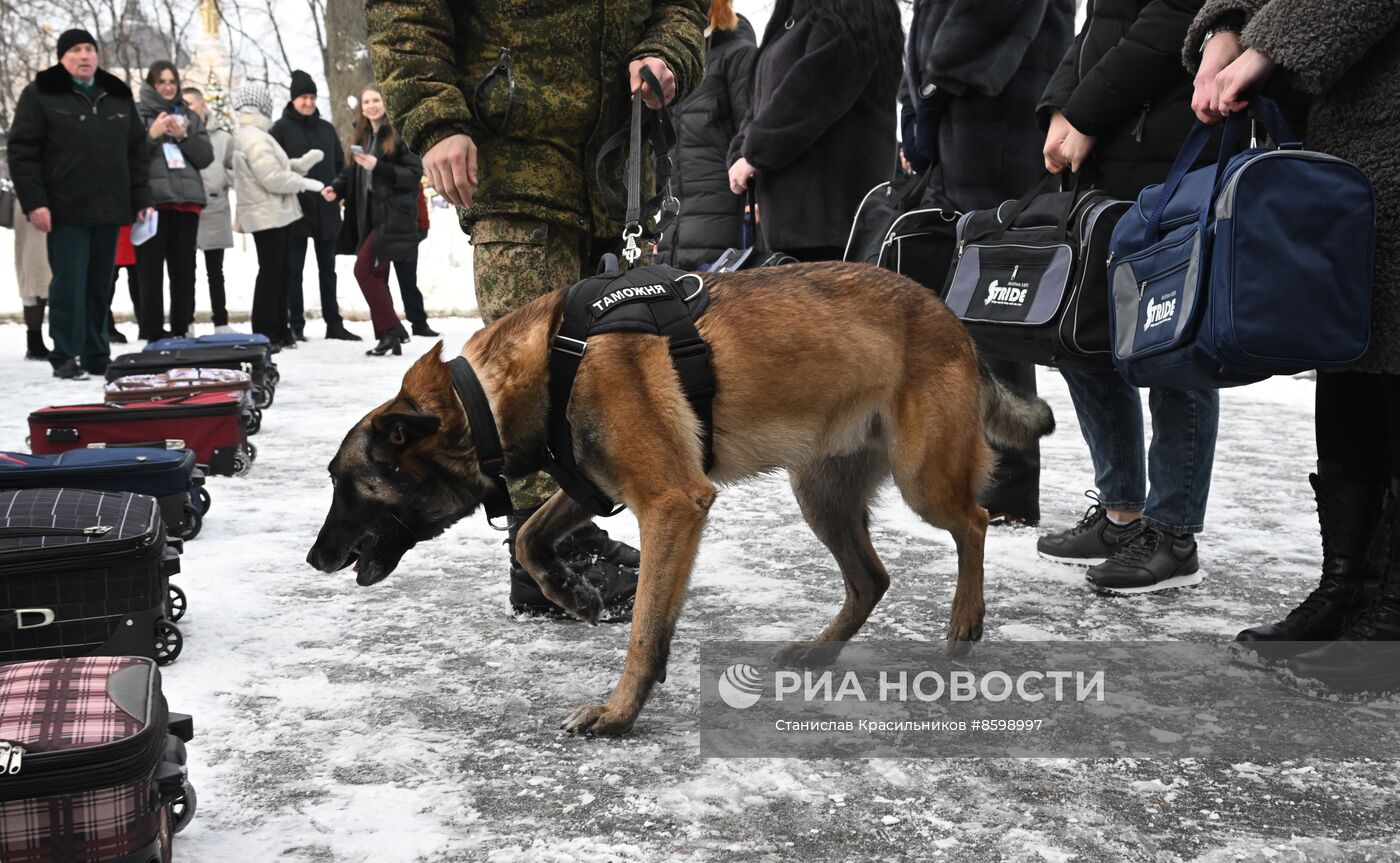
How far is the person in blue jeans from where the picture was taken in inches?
139

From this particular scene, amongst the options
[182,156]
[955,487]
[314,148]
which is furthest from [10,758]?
[314,148]

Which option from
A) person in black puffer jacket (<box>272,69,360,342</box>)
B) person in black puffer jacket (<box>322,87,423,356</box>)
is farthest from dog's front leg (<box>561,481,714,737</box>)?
person in black puffer jacket (<box>272,69,360,342</box>)

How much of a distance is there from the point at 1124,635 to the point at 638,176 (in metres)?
1.93

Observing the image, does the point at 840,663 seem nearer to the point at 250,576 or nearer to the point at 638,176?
the point at 638,176

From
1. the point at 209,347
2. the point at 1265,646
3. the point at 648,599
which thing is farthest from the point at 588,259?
the point at 209,347

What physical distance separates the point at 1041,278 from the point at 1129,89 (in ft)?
2.03

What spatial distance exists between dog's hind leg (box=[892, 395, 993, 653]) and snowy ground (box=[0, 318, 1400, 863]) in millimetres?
252

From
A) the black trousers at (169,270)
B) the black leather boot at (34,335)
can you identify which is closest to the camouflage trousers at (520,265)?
the black trousers at (169,270)

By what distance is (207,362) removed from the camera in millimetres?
7578

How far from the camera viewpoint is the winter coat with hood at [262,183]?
11289 mm

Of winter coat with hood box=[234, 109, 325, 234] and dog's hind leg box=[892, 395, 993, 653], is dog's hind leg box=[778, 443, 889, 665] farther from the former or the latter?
winter coat with hood box=[234, 109, 325, 234]

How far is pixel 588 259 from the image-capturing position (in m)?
3.88

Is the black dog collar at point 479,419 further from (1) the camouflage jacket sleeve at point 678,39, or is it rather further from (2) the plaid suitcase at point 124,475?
(2) the plaid suitcase at point 124,475

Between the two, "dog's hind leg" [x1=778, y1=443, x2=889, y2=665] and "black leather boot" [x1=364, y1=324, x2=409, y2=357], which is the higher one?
"dog's hind leg" [x1=778, y1=443, x2=889, y2=665]
